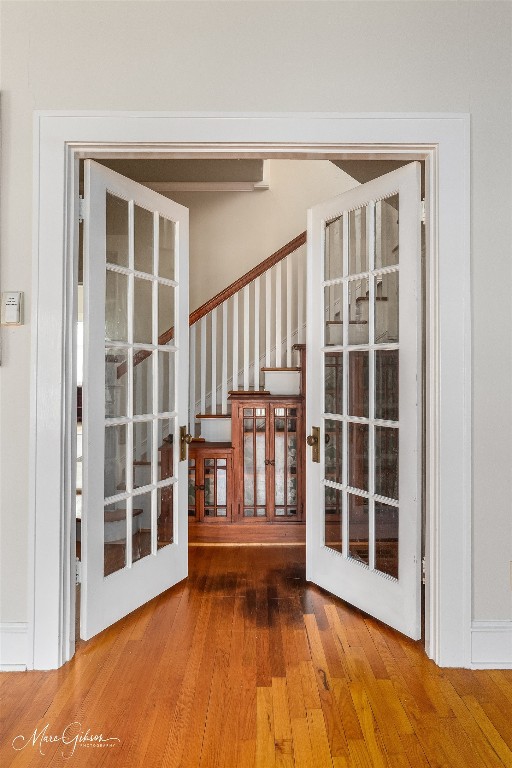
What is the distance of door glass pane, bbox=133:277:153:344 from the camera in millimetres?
2684

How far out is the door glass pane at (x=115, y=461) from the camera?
8.14ft

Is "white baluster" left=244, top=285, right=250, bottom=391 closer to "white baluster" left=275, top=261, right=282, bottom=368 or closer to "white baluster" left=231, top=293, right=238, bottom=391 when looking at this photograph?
"white baluster" left=231, top=293, right=238, bottom=391

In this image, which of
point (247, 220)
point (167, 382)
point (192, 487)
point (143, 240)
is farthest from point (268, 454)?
point (247, 220)

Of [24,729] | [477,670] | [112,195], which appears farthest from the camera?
[112,195]

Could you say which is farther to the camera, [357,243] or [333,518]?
[333,518]

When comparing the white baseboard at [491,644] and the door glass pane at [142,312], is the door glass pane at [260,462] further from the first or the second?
the white baseboard at [491,644]

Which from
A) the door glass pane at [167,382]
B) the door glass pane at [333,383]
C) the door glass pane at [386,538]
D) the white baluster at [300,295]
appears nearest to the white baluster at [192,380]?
the white baluster at [300,295]

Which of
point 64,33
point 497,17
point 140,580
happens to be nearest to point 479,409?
point 497,17

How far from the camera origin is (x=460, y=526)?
217 centimetres

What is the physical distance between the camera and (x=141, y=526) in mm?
2684

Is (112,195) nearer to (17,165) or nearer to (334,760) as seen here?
(17,165)

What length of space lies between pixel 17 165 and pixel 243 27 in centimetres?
110

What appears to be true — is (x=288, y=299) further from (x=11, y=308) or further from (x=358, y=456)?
(x=11, y=308)

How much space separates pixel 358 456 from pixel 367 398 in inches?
12.0
